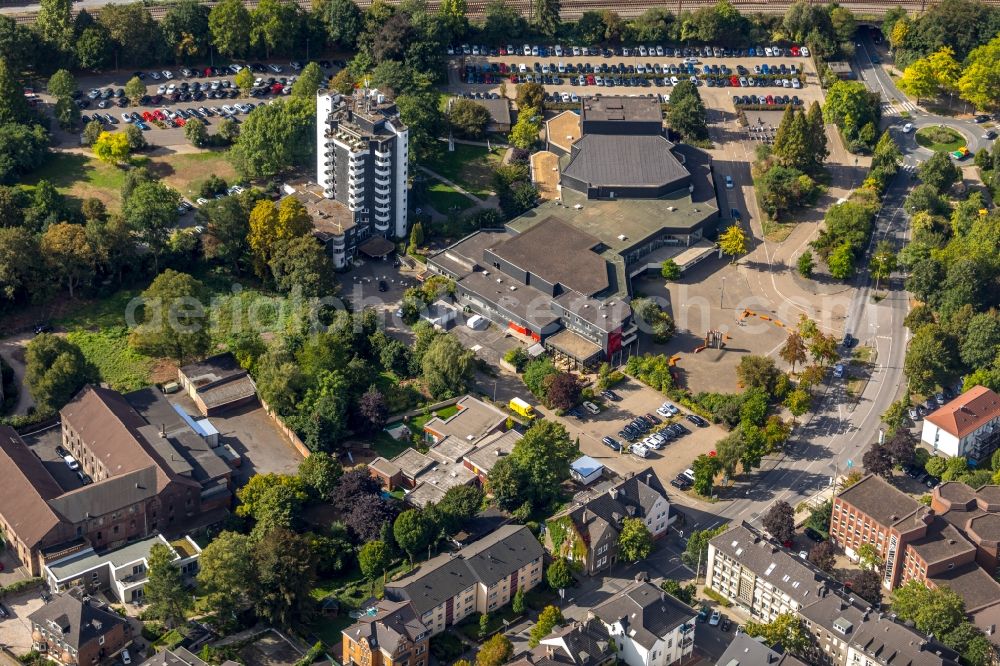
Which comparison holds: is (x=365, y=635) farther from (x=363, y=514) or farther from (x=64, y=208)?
(x=64, y=208)

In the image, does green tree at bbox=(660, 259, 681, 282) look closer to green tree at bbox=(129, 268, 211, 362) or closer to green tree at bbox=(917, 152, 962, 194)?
green tree at bbox=(917, 152, 962, 194)

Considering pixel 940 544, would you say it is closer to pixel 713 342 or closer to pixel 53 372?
pixel 713 342

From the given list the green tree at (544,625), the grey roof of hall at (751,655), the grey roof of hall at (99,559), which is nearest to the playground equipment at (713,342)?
the green tree at (544,625)

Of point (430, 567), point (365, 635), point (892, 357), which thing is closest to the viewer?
point (365, 635)

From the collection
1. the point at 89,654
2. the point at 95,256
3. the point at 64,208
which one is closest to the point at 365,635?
the point at 89,654

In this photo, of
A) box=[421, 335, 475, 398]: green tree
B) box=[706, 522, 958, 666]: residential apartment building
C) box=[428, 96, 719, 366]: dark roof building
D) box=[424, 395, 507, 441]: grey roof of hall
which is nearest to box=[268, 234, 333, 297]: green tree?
box=[428, 96, 719, 366]: dark roof building

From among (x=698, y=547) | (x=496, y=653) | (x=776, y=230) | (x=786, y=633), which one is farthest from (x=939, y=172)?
(x=496, y=653)
